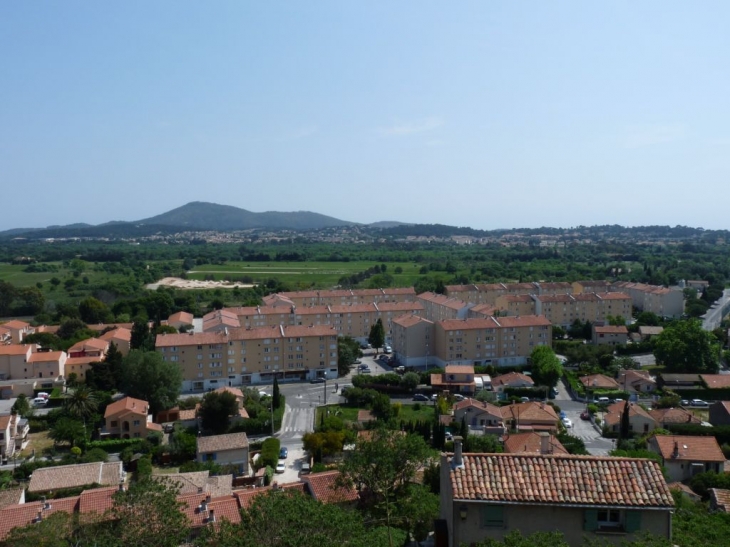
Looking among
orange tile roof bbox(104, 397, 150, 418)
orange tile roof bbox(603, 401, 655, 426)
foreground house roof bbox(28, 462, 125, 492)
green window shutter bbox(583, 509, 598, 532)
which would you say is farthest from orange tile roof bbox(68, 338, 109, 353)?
green window shutter bbox(583, 509, 598, 532)

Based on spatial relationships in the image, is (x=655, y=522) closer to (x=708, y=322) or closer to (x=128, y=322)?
(x=128, y=322)

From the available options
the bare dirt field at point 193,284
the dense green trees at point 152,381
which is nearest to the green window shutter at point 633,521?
the dense green trees at point 152,381

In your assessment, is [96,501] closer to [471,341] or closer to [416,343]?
[416,343]

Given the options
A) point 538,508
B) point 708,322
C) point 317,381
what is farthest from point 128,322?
point 708,322

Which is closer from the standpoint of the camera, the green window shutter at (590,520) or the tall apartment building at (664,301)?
the green window shutter at (590,520)

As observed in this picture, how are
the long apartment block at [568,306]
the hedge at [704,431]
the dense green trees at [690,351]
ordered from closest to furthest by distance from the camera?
the hedge at [704,431] → the dense green trees at [690,351] → the long apartment block at [568,306]

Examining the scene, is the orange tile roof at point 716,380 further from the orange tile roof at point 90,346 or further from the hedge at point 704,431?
the orange tile roof at point 90,346
